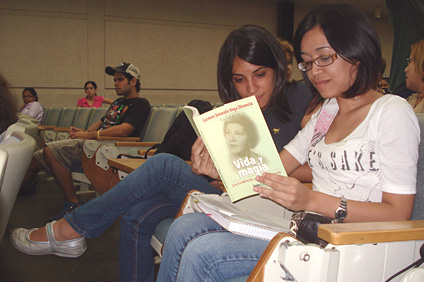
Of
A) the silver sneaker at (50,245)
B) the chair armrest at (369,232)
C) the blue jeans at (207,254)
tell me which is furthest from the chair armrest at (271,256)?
the silver sneaker at (50,245)

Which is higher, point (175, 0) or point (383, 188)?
point (175, 0)

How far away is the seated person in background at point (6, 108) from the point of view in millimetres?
1582

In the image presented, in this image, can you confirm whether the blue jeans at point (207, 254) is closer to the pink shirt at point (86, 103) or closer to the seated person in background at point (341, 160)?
the seated person in background at point (341, 160)

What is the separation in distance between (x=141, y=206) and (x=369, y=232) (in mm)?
971

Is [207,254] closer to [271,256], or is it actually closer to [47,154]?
[271,256]

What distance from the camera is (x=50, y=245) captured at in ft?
5.59

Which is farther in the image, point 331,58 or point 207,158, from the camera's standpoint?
point 207,158

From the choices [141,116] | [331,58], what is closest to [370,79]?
[331,58]

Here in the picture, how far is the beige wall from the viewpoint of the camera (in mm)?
7469

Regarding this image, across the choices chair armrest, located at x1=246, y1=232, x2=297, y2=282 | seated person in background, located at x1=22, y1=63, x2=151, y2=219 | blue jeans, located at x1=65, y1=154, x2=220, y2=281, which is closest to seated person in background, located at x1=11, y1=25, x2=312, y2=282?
blue jeans, located at x1=65, y1=154, x2=220, y2=281

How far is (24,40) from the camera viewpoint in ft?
24.5

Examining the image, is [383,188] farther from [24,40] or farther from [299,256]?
[24,40]

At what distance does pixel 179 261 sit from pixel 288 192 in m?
0.36

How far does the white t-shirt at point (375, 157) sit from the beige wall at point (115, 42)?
291 inches
